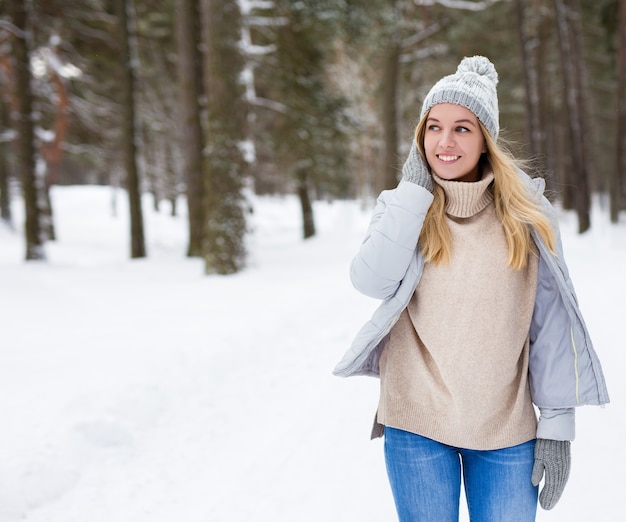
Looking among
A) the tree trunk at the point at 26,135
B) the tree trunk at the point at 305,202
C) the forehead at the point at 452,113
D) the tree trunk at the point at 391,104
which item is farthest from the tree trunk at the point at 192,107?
the forehead at the point at 452,113

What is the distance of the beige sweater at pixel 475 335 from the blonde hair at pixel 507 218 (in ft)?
0.10

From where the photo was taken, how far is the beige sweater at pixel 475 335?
1.76 m

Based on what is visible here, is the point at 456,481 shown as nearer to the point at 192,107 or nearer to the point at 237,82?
the point at 237,82

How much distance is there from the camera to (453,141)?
178 centimetres

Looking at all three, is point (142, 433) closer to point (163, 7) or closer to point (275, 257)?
point (275, 257)

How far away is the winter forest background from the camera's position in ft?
11.1

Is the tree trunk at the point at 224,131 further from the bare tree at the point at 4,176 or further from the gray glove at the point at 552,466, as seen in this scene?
the bare tree at the point at 4,176

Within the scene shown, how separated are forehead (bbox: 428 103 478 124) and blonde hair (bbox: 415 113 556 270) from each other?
0.20ft

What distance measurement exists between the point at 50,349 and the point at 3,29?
373 inches

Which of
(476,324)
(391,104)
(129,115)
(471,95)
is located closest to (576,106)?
(391,104)

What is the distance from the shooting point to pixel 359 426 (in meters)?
4.11

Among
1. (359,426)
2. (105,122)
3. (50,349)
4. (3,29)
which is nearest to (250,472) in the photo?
(359,426)

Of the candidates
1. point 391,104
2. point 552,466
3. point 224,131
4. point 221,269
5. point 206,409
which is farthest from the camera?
point 391,104

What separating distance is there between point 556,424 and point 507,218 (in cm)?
71
